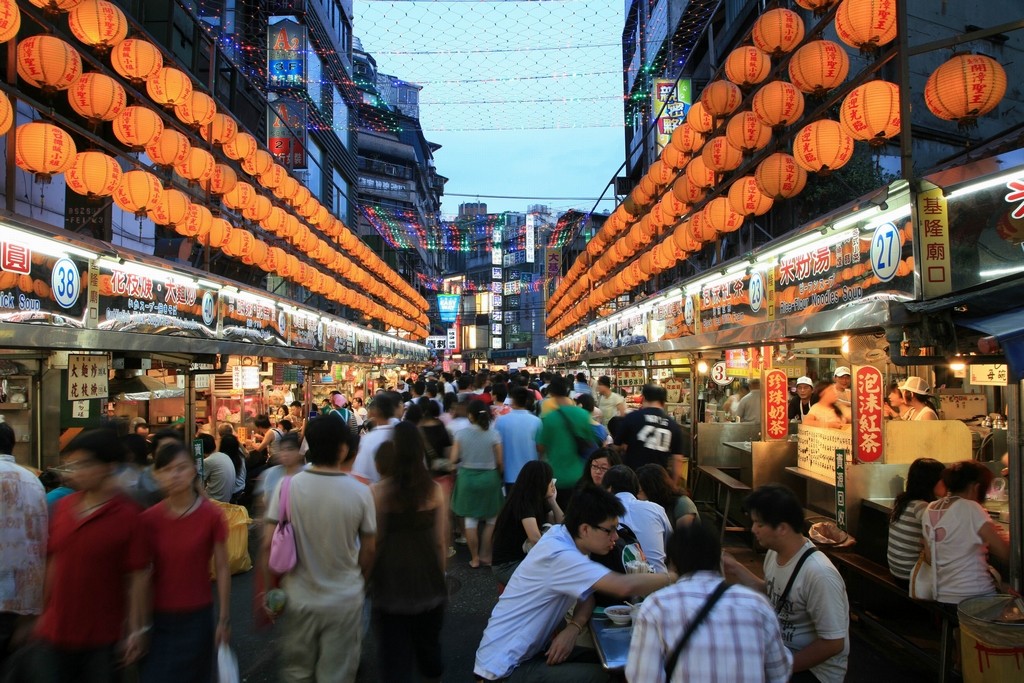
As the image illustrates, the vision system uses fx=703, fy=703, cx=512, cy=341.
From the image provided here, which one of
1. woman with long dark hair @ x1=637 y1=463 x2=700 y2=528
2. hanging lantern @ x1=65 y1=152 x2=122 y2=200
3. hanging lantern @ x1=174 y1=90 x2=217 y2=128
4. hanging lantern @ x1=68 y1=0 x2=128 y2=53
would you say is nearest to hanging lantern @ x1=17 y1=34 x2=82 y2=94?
hanging lantern @ x1=68 y1=0 x2=128 y2=53

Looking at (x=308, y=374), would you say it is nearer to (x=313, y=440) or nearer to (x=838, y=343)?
(x=838, y=343)

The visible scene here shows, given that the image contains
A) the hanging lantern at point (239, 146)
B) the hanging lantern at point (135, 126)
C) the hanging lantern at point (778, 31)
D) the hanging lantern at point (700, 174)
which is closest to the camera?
the hanging lantern at point (135, 126)

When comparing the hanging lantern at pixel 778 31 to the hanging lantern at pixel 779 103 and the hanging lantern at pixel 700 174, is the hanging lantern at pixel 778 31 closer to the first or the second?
the hanging lantern at pixel 779 103

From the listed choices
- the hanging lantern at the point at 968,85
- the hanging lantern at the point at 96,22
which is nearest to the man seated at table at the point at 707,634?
the hanging lantern at the point at 968,85

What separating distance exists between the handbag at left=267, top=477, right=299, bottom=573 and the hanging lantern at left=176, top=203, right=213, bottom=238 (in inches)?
329

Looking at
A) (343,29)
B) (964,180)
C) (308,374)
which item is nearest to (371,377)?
(308,374)

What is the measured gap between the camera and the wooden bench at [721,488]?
31.6 ft

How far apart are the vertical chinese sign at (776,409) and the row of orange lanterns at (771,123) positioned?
2585 millimetres

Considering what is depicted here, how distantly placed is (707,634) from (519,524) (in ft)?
8.96

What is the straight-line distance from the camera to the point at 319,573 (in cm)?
373

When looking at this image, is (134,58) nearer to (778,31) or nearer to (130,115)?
(130,115)

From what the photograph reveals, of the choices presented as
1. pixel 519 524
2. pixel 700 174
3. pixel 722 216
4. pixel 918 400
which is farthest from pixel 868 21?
pixel 519 524

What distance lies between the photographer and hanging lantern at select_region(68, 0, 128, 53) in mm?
8492

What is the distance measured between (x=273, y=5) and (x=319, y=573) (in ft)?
77.6
